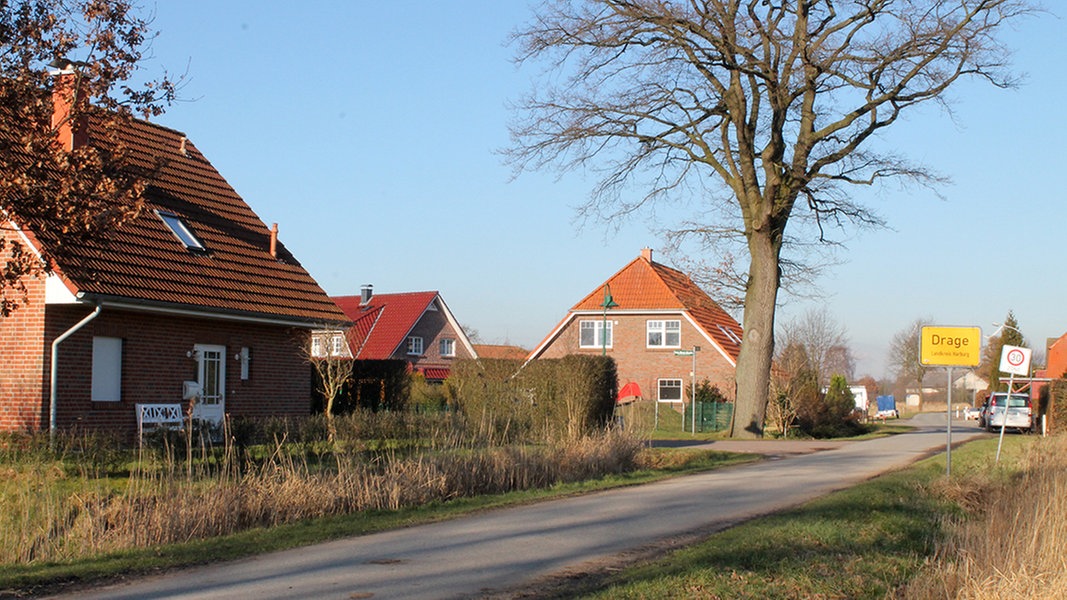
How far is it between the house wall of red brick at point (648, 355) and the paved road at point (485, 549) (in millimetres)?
33219

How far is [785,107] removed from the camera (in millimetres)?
28234

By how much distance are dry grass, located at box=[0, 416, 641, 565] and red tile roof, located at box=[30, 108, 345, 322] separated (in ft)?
19.4

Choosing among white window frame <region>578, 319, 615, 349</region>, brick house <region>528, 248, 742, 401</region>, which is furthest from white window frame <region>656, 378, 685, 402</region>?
white window frame <region>578, 319, 615, 349</region>

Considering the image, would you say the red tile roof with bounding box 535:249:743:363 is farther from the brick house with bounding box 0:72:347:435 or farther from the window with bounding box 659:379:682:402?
the brick house with bounding box 0:72:347:435

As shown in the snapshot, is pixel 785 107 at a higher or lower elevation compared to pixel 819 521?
higher

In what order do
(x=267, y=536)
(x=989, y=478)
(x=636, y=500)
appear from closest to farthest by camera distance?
(x=267, y=536)
(x=636, y=500)
(x=989, y=478)

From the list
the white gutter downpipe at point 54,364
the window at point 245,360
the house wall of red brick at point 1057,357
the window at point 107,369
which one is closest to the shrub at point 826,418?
the window at point 245,360

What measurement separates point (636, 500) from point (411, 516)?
345 centimetres

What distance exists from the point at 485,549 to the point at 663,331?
42.1 metres

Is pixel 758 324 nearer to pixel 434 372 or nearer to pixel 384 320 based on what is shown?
pixel 434 372

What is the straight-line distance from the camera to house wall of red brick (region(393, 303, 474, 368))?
6438cm

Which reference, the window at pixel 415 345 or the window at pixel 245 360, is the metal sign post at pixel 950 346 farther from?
the window at pixel 415 345

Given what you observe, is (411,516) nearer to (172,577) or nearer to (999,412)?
(172,577)

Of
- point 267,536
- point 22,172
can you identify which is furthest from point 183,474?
point 22,172
